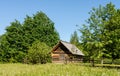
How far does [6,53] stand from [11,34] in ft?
17.6

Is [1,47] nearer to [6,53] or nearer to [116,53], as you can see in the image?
[6,53]

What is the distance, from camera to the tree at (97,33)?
1899 inches

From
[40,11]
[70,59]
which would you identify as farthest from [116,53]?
[40,11]

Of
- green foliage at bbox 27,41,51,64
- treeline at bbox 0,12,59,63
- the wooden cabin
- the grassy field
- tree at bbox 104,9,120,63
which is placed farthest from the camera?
treeline at bbox 0,12,59,63

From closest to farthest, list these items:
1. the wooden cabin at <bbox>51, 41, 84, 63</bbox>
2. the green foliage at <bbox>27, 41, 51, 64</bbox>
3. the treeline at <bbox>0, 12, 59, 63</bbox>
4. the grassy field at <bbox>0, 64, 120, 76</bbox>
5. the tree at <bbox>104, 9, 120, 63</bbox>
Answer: the grassy field at <bbox>0, 64, 120, 76</bbox> < the tree at <bbox>104, 9, 120, 63</bbox> < the green foliage at <bbox>27, 41, 51, 64</bbox> < the wooden cabin at <bbox>51, 41, 84, 63</bbox> < the treeline at <bbox>0, 12, 59, 63</bbox>

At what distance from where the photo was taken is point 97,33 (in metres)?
51.2

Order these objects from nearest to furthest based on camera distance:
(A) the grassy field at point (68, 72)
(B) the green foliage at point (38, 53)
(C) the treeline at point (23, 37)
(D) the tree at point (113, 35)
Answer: (A) the grassy field at point (68, 72) < (D) the tree at point (113, 35) < (B) the green foliage at point (38, 53) < (C) the treeline at point (23, 37)

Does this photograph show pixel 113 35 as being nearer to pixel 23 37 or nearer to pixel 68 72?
pixel 68 72

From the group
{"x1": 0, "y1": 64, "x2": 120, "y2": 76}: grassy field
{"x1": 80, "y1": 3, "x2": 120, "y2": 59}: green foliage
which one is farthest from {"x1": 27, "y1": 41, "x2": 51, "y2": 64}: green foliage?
{"x1": 0, "y1": 64, "x2": 120, "y2": 76}: grassy field

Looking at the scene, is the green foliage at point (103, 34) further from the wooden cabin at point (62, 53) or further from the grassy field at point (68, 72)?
the grassy field at point (68, 72)

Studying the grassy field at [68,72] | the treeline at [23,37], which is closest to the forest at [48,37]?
the treeline at [23,37]

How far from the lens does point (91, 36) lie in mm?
51656

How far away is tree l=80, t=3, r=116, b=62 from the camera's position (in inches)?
1899

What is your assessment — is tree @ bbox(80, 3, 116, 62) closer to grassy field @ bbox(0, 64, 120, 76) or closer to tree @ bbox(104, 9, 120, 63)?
tree @ bbox(104, 9, 120, 63)
